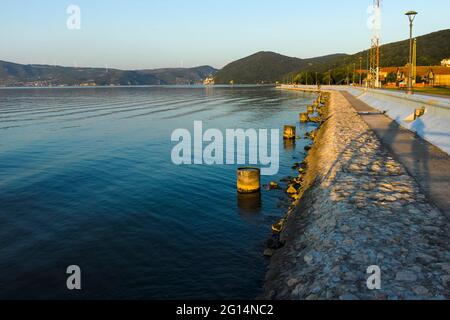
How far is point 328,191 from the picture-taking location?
15250 millimetres

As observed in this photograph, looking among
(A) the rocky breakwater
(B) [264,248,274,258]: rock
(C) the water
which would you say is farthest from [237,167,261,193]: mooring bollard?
(B) [264,248,274,258]: rock

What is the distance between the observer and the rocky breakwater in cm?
817

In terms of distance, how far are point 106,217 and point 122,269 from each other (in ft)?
16.9

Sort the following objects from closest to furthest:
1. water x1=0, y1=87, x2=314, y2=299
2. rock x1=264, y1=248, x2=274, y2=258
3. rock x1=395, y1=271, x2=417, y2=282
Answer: rock x1=395, y1=271, x2=417, y2=282, water x1=0, y1=87, x2=314, y2=299, rock x1=264, y1=248, x2=274, y2=258

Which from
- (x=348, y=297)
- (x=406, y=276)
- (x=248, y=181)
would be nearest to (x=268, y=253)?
(x=348, y=297)

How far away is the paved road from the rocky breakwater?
42 centimetres

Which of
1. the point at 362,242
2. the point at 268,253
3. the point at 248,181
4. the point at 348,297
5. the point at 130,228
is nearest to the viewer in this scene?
the point at 348,297

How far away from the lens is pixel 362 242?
10211 mm

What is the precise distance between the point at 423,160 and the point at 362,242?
10.1 meters

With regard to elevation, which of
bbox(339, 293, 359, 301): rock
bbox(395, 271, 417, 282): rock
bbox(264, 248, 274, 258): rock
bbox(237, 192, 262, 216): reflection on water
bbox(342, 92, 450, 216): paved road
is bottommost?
bbox(264, 248, 274, 258): rock

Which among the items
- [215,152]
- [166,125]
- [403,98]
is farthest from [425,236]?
[166,125]

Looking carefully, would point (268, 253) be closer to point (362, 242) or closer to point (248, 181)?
point (362, 242)

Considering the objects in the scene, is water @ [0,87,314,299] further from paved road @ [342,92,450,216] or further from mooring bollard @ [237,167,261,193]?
paved road @ [342,92,450,216]
